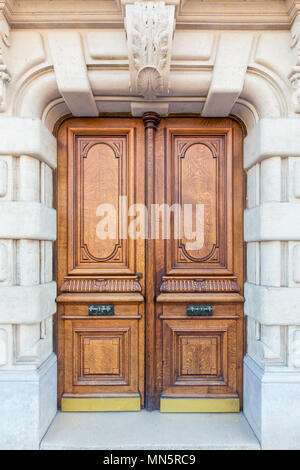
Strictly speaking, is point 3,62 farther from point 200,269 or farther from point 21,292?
point 200,269

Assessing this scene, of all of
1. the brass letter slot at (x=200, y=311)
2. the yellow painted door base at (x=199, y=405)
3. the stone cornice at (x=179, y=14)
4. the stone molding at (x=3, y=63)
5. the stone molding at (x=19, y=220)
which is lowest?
the yellow painted door base at (x=199, y=405)

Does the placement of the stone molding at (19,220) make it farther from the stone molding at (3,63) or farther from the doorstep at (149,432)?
the doorstep at (149,432)

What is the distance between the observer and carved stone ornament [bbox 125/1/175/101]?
2.36 m

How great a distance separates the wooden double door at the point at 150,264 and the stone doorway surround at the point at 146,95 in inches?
13.2

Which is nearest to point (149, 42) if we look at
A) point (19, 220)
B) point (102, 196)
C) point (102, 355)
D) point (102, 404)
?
point (102, 196)

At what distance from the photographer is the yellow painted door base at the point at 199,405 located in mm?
2930

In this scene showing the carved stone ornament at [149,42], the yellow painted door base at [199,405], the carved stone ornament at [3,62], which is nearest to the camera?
the carved stone ornament at [149,42]

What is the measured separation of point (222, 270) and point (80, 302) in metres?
1.54

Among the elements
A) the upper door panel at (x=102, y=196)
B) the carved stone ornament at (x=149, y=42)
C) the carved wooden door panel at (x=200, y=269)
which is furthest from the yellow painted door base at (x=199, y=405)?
the carved stone ornament at (x=149, y=42)

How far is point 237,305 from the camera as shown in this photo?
3.02 m

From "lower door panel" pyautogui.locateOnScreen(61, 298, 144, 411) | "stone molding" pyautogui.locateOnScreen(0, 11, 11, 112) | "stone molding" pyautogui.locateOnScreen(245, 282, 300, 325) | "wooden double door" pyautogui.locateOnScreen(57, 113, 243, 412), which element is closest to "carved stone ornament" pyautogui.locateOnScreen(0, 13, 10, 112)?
"stone molding" pyautogui.locateOnScreen(0, 11, 11, 112)

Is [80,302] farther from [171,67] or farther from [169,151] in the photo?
[171,67]

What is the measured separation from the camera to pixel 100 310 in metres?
2.97
